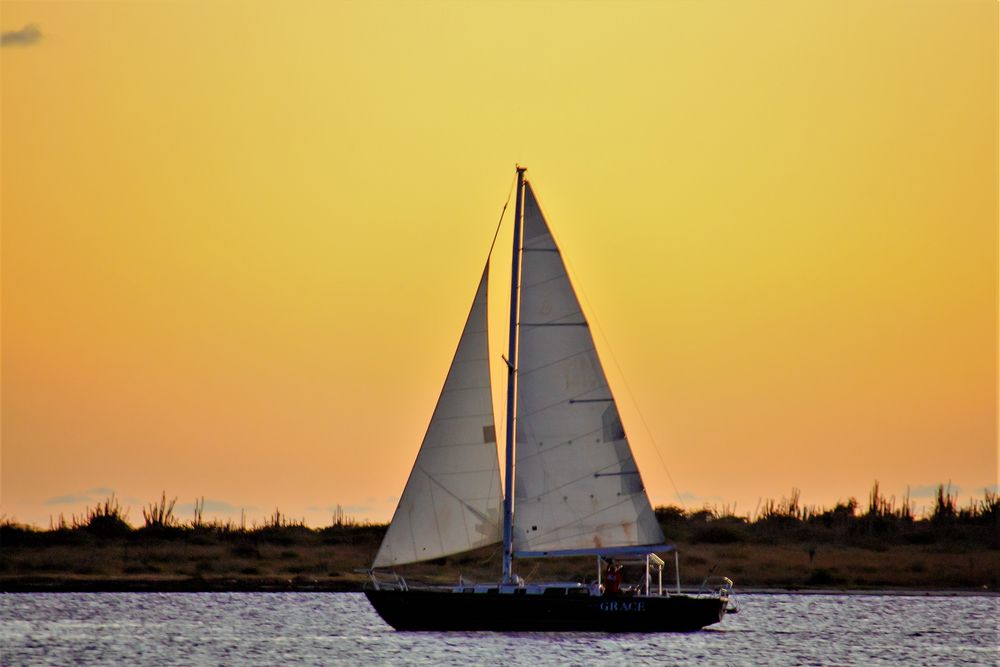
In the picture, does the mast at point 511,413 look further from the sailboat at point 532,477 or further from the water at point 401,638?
the water at point 401,638

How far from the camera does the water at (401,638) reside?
64812mm

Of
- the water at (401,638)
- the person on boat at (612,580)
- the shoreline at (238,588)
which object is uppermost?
the shoreline at (238,588)

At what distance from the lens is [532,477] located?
6675cm

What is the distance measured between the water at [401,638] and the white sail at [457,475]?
3637 mm

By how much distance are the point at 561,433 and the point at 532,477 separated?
1.73m

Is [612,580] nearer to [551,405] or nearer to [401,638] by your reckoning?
[551,405]

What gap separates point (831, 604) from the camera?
92188 mm

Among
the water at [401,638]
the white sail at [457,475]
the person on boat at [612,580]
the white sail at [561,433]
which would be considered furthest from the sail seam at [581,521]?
the water at [401,638]

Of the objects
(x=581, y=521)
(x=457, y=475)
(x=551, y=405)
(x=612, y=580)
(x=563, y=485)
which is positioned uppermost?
(x=551, y=405)

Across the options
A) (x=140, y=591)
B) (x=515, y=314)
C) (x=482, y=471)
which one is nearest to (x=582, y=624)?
(x=482, y=471)

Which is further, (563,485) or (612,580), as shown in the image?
(612,580)

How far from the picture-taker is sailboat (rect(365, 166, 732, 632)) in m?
65.9

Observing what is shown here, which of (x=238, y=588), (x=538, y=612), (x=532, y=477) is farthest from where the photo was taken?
(x=238, y=588)

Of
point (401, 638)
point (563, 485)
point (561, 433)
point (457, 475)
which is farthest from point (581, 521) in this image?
point (401, 638)
